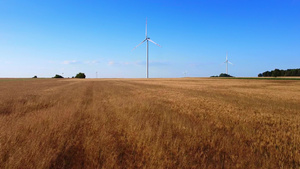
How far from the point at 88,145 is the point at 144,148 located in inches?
71.6

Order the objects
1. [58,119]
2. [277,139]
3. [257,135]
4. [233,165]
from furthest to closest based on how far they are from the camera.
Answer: [58,119]
[257,135]
[277,139]
[233,165]

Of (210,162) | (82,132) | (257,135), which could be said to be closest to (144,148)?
(210,162)

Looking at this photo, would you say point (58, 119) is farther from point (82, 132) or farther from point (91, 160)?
point (91, 160)

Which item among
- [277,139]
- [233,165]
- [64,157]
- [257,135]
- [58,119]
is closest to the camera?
[233,165]

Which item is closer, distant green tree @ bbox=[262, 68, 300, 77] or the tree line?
distant green tree @ bbox=[262, 68, 300, 77]

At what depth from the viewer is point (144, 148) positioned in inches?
198

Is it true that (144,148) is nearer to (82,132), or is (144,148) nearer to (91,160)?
(91,160)

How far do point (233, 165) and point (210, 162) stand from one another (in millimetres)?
570

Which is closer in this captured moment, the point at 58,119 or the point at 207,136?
the point at 207,136

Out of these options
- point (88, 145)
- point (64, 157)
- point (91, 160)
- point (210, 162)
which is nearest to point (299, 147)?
point (210, 162)

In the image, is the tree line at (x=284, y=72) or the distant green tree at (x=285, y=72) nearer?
the distant green tree at (x=285, y=72)

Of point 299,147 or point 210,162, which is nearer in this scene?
point 210,162

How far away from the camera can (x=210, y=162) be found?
4.37 m

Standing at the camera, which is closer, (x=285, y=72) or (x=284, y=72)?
(x=284, y=72)
